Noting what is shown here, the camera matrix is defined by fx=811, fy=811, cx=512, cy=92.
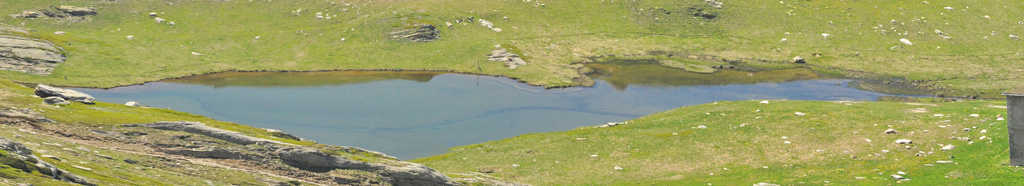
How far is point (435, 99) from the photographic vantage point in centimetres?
9644

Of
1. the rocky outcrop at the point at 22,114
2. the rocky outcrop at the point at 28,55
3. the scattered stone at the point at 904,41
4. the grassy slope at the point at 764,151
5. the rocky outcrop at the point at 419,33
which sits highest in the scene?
the rocky outcrop at the point at 419,33

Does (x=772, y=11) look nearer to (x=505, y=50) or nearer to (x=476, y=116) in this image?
(x=505, y=50)

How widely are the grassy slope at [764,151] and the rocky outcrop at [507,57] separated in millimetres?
37306

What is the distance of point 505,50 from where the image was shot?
11794 centimetres

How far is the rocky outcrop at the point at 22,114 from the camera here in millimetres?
44128

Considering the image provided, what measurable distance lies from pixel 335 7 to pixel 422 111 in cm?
4825

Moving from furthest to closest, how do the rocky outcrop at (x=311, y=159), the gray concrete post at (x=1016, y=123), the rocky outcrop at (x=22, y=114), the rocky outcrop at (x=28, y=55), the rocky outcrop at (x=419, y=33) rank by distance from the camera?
the rocky outcrop at (x=419, y=33), the rocky outcrop at (x=28, y=55), the rocky outcrop at (x=22, y=114), the rocky outcrop at (x=311, y=159), the gray concrete post at (x=1016, y=123)

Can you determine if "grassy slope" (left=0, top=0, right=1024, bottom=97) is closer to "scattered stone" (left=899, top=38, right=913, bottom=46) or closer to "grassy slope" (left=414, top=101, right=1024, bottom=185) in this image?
"scattered stone" (left=899, top=38, right=913, bottom=46)

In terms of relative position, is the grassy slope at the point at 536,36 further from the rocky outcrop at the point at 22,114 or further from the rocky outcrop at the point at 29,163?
the rocky outcrop at the point at 29,163

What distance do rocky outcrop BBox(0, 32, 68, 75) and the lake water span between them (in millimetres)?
9070

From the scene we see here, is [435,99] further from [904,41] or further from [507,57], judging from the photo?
[904,41]

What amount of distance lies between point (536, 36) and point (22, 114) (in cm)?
8716

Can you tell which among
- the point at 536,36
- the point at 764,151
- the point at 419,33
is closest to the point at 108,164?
the point at 764,151

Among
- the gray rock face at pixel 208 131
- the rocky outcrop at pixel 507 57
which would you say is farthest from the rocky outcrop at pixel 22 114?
the rocky outcrop at pixel 507 57
